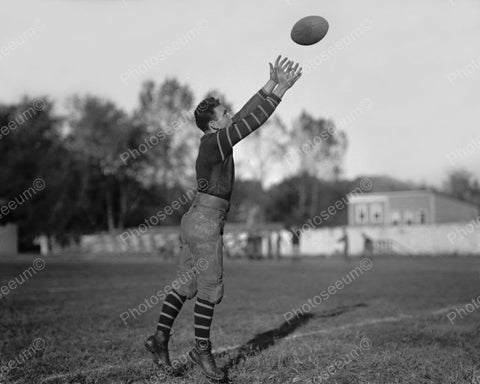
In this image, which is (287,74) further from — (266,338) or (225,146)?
(266,338)

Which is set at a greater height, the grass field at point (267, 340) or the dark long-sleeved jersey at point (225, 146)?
the dark long-sleeved jersey at point (225, 146)

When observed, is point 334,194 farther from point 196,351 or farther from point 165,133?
point 196,351

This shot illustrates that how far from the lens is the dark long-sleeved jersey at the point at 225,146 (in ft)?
13.4

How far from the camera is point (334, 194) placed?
7231 centimetres

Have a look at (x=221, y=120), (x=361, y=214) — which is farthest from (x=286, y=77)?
(x=361, y=214)

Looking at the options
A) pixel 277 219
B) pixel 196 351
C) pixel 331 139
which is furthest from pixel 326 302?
pixel 277 219

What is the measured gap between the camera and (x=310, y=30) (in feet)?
16.4

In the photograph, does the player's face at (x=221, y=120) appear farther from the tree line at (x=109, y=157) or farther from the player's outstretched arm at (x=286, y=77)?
the tree line at (x=109, y=157)

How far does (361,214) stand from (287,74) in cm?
5894

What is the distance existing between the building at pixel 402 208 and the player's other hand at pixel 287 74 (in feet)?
187

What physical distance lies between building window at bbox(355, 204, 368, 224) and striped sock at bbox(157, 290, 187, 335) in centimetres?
5852

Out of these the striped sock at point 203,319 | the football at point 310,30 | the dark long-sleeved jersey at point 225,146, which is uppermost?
the football at point 310,30

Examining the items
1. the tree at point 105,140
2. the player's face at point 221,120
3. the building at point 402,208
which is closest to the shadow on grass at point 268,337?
the player's face at point 221,120

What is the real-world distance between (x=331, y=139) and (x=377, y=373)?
56959mm
